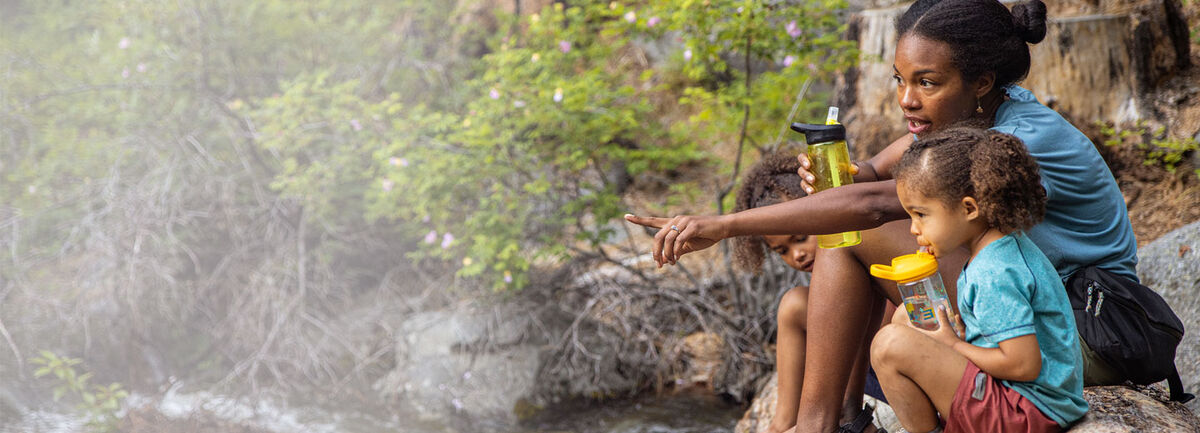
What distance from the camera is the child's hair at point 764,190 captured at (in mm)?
2266

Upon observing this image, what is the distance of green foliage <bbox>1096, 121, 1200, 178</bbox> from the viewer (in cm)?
314

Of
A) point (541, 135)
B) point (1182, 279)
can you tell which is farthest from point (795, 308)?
point (541, 135)

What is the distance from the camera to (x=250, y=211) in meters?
4.87

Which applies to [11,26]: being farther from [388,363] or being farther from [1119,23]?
[1119,23]

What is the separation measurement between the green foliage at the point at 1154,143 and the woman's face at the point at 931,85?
6.16 feet

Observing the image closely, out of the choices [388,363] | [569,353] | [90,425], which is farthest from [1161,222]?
[90,425]

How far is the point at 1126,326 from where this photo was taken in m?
1.62

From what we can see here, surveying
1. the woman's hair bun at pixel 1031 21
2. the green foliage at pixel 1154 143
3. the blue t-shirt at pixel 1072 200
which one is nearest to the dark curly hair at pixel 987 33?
the woman's hair bun at pixel 1031 21

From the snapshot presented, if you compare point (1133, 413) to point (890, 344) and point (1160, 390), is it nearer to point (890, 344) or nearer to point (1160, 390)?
point (1160, 390)

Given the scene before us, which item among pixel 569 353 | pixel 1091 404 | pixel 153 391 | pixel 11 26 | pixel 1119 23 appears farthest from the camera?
pixel 11 26

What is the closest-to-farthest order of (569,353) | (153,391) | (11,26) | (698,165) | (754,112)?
(569,353), (754,112), (153,391), (698,165), (11,26)

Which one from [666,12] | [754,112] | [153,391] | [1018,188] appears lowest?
[153,391]

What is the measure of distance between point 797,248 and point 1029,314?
85 centimetres

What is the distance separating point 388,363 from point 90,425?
1394mm
